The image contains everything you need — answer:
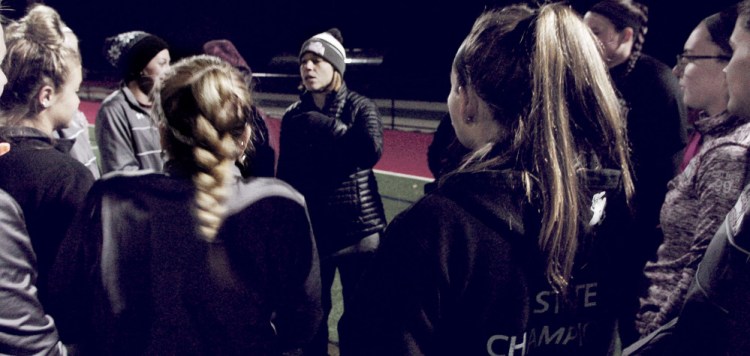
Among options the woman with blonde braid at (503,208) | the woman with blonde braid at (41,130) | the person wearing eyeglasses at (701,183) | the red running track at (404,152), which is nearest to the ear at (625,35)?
the person wearing eyeglasses at (701,183)

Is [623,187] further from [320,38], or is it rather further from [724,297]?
[320,38]

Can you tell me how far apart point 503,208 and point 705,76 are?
1652 mm

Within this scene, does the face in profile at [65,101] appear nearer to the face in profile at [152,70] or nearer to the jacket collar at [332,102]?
the face in profile at [152,70]

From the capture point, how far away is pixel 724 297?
1.17 m

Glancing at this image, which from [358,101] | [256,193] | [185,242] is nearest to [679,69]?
[358,101]

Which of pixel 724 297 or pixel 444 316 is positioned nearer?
pixel 724 297

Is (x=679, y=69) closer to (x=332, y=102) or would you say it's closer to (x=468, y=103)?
(x=332, y=102)

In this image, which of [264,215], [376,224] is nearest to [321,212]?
[376,224]

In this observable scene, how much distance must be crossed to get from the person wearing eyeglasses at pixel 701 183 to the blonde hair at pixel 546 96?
2.36 feet

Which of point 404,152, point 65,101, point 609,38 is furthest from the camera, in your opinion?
point 404,152

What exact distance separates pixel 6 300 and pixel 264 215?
677mm

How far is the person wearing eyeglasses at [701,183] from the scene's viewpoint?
180 centimetres

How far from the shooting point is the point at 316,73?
12.1ft

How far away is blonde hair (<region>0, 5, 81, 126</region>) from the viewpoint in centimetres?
208
